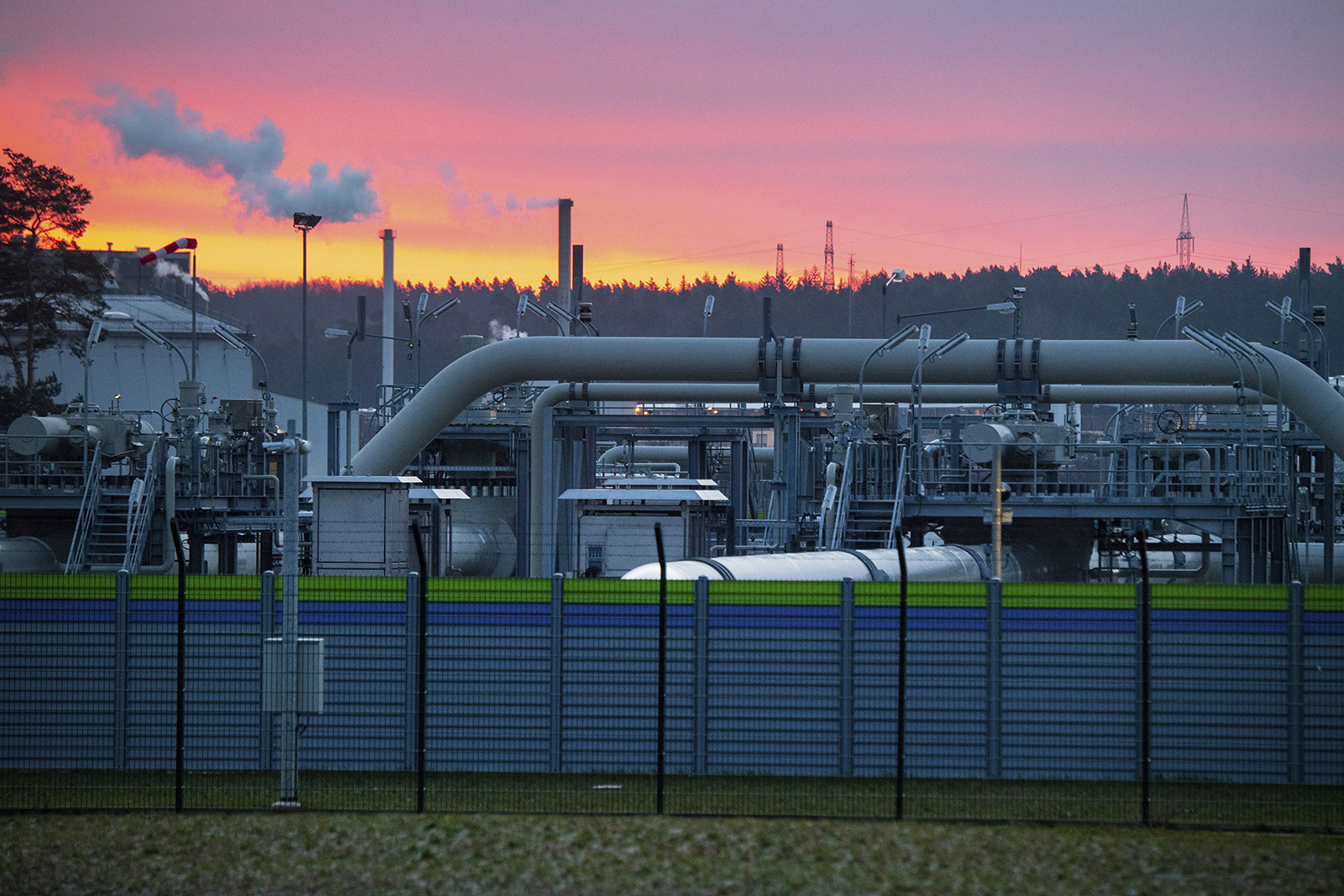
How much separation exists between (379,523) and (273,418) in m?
11.1

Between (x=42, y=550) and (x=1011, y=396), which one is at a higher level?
(x=1011, y=396)

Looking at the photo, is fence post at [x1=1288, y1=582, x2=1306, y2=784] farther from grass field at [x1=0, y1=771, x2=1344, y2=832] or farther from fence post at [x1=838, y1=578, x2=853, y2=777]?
fence post at [x1=838, y1=578, x2=853, y2=777]

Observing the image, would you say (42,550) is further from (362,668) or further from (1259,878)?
(1259,878)

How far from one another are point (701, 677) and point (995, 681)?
274 cm

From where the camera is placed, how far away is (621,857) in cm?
1059

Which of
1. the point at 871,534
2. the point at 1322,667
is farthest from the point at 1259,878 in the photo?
the point at 871,534

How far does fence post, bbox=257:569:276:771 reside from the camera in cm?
1390

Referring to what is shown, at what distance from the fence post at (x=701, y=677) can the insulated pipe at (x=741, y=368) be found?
1609 cm

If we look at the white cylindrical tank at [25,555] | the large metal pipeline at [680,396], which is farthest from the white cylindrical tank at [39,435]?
the large metal pipeline at [680,396]

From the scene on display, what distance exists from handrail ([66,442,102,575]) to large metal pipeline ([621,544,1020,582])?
48.6 feet

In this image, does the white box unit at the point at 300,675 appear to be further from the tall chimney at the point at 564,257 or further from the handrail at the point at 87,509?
the tall chimney at the point at 564,257

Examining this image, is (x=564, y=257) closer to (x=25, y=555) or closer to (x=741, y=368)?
(x=741, y=368)

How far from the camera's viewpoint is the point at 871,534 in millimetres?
30141

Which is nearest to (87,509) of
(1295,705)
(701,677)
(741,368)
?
(741,368)
